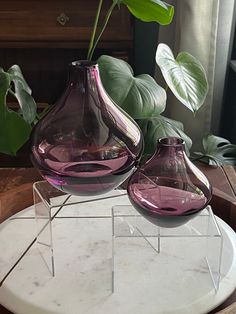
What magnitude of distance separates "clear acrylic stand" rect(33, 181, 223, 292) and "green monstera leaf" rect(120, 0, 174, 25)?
0.35 meters

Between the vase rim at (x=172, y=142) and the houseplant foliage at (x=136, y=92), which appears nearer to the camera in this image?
the vase rim at (x=172, y=142)

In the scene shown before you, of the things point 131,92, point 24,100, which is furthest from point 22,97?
point 131,92

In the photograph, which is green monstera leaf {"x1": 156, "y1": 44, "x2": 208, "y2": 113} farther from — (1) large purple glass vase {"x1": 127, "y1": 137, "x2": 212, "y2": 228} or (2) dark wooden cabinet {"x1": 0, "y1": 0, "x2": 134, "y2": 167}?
(2) dark wooden cabinet {"x1": 0, "y1": 0, "x2": 134, "y2": 167}

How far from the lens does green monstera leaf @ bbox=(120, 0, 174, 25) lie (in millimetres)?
874

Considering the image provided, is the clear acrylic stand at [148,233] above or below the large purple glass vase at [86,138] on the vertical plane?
below

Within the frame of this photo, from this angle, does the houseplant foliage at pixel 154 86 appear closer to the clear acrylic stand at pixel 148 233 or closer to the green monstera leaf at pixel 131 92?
the green monstera leaf at pixel 131 92

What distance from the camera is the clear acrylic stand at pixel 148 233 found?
2.50 ft

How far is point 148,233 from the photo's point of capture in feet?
2.74

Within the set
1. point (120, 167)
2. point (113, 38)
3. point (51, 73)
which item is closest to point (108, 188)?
point (120, 167)

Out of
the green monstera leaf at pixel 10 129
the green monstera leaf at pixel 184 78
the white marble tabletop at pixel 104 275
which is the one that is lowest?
the white marble tabletop at pixel 104 275

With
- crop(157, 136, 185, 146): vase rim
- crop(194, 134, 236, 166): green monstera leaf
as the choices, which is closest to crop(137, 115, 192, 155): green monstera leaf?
crop(194, 134, 236, 166): green monstera leaf

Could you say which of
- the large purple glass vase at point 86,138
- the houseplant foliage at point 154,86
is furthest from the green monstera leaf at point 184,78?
the large purple glass vase at point 86,138

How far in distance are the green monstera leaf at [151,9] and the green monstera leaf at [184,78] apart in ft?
0.46

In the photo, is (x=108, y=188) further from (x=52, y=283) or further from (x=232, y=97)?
(x=232, y=97)
